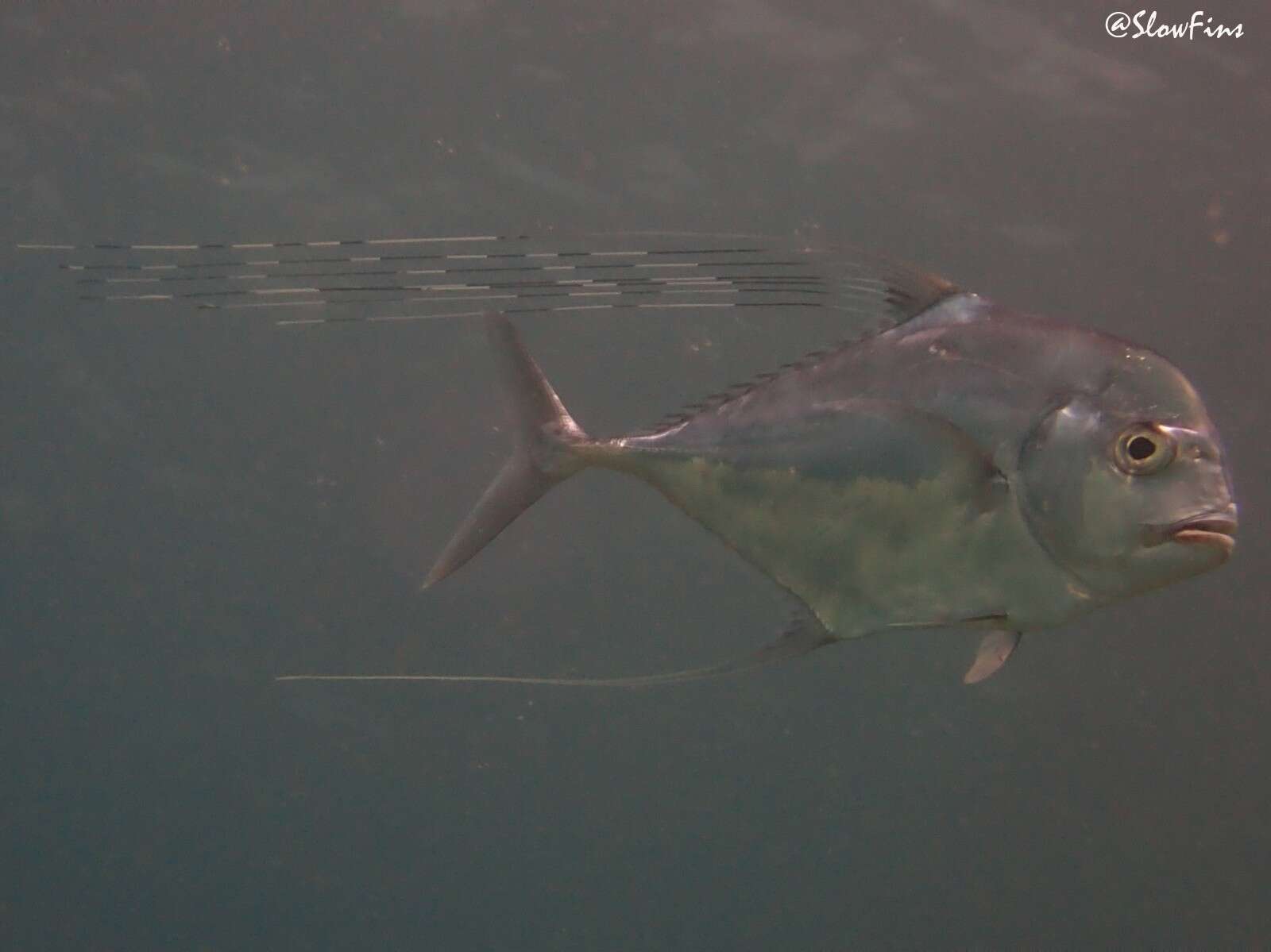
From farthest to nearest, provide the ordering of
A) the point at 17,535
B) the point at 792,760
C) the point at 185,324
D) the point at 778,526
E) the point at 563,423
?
the point at 792,760, the point at 17,535, the point at 185,324, the point at 563,423, the point at 778,526

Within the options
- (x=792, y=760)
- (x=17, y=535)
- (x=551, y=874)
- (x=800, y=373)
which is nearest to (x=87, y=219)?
(x=17, y=535)

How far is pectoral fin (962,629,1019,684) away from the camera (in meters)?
2.42

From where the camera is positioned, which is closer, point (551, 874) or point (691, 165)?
point (691, 165)

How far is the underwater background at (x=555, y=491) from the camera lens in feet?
44.1

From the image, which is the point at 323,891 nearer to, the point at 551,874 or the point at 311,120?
the point at 551,874

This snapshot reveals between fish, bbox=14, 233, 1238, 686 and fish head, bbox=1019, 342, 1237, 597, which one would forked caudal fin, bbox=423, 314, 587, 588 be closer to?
fish, bbox=14, 233, 1238, 686

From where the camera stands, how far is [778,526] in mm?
2463

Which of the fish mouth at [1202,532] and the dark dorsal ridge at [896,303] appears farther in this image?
the dark dorsal ridge at [896,303]

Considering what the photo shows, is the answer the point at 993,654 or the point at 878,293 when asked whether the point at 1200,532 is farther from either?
the point at 878,293

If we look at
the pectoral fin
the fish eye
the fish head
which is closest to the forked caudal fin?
the pectoral fin

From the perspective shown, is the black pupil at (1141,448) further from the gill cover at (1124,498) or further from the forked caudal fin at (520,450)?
the forked caudal fin at (520,450)

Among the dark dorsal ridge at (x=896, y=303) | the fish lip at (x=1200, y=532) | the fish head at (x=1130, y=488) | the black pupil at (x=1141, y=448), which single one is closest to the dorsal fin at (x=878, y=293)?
the dark dorsal ridge at (x=896, y=303)

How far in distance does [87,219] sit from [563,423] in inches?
683

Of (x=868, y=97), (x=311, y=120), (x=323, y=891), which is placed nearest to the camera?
(x=868, y=97)
